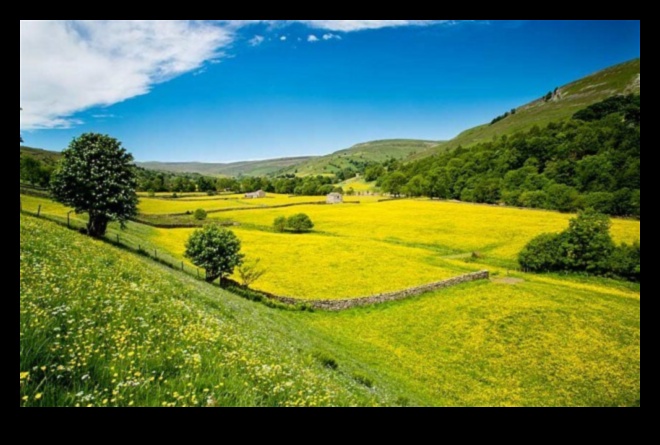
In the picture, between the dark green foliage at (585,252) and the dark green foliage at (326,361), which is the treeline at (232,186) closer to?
the dark green foliage at (585,252)

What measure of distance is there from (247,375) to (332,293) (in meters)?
26.9

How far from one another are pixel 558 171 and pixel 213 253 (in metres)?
91.0

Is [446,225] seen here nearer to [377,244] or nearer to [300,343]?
[377,244]

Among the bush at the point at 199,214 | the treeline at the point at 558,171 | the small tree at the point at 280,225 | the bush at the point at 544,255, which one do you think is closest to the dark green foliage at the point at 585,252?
the bush at the point at 544,255

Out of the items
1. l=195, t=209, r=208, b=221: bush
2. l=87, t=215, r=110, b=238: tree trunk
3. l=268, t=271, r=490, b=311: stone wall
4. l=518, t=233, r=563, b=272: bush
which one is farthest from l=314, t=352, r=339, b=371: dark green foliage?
l=195, t=209, r=208, b=221: bush

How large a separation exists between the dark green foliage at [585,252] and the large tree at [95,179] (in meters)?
43.9

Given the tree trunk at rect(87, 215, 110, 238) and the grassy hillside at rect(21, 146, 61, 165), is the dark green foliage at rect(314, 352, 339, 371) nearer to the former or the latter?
the tree trunk at rect(87, 215, 110, 238)

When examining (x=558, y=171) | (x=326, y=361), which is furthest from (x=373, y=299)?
(x=558, y=171)

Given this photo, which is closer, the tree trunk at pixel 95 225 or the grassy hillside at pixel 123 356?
the grassy hillside at pixel 123 356

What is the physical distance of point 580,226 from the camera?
135 feet

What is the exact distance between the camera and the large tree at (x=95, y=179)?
2450 centimetres

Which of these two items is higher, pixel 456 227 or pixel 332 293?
pixel 456 227

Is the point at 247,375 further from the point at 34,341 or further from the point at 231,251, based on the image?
the point at 231,251
